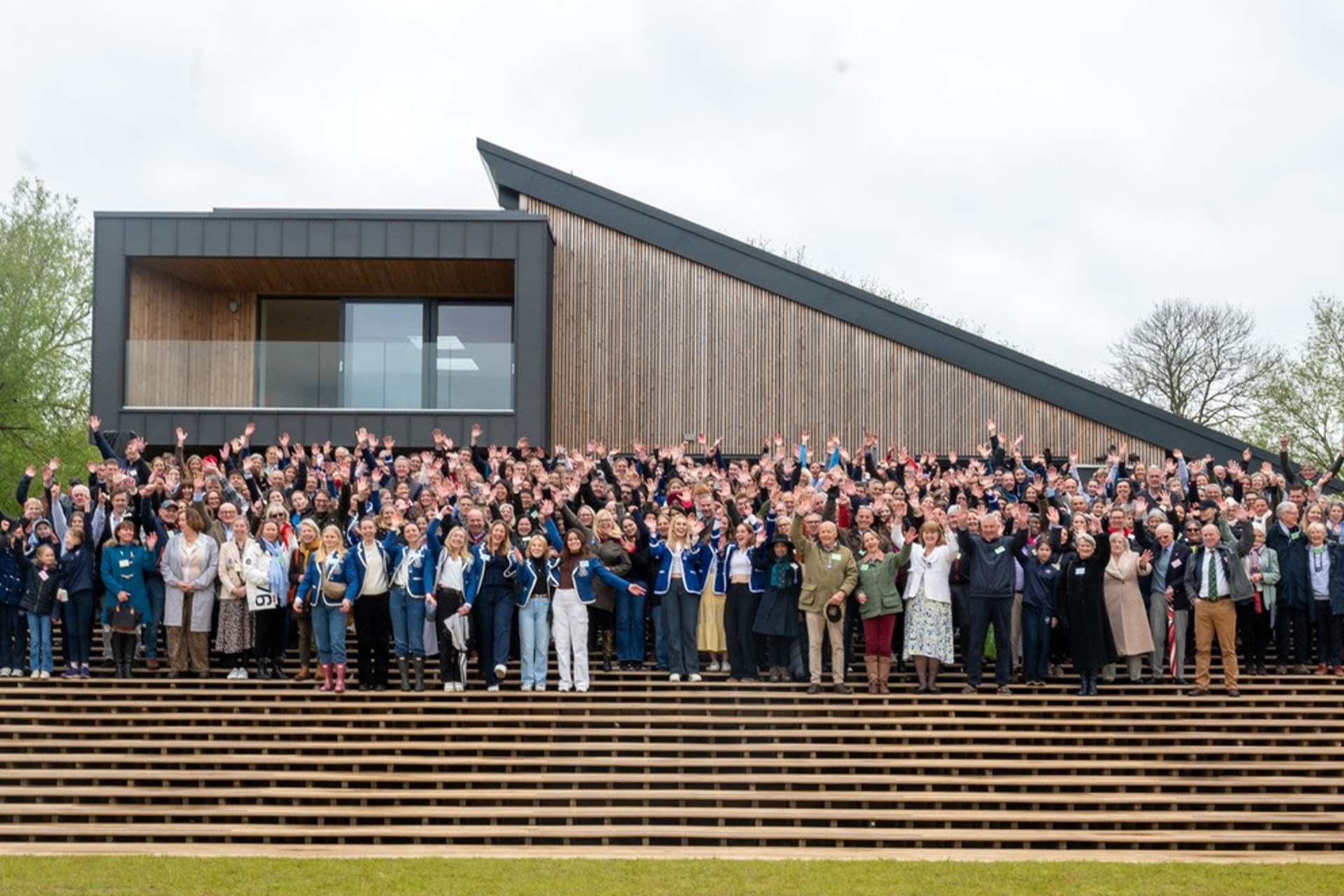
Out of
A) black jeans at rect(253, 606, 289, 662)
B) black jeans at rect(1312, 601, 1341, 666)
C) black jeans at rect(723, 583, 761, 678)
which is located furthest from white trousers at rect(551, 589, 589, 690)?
black jeans at rect(1312, 601, 1341, 666)

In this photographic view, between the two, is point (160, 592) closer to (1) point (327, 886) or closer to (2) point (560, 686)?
(2) point (560, 686)

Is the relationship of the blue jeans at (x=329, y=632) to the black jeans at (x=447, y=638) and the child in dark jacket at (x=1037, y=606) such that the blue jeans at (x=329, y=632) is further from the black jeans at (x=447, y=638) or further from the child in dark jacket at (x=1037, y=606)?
the child in dark jacket at (x=1037, y=606)

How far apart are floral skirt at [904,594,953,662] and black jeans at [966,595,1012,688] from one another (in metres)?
0.25

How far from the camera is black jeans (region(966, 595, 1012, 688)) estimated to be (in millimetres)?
15055

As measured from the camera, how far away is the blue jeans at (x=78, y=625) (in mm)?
15609

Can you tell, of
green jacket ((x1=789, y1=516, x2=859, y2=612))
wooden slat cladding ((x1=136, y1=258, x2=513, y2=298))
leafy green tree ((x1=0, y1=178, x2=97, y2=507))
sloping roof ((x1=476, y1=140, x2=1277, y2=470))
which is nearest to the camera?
green jacket ((x1=789, y1=516, x2=859, y2=612))

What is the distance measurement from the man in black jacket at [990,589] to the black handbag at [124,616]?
8608mm

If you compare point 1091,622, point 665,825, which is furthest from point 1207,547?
point 665,825

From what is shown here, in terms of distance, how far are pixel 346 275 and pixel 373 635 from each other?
480 inches

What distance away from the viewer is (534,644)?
15.4 meters

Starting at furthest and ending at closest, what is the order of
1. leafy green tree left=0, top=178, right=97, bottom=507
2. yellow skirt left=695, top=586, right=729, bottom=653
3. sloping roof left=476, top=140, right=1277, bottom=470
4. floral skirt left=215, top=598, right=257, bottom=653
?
leafy green tree left=0, top=178, right=97, bottom=507 < sloping roof left=476, top=140, right=1277, bottom=470 < yellow skirt left=695, top=586, right=729, bottom=653 < floral skirt left=215, top=598, right=257, bottom=653

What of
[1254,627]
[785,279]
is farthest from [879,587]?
[785,279]

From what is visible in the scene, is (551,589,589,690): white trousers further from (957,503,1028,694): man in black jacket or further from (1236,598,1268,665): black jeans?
(1236,598,1268,665): black jeans

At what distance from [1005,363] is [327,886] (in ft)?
58.6
